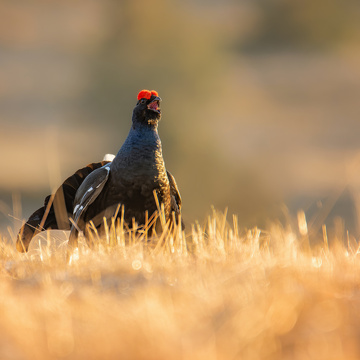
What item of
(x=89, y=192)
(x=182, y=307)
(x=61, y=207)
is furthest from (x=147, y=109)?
(x=182, y=307)

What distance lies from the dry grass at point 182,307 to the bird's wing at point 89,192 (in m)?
1.68

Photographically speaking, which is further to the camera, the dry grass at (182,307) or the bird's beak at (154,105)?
the bird's beak at (154,105)

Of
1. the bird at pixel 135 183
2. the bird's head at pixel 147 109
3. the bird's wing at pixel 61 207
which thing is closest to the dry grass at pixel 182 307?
the bird at pixel 135 183

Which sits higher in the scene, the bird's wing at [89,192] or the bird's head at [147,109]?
the bird's head at [147,109]

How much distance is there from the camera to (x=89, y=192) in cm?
559

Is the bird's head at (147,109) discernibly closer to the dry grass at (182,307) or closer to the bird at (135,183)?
the bird at (135,183)

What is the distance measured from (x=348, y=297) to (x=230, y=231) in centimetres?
195

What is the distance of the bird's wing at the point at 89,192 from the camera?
5.55 metres

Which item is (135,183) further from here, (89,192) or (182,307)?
(182,307)

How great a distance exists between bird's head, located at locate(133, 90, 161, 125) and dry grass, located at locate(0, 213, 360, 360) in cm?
221

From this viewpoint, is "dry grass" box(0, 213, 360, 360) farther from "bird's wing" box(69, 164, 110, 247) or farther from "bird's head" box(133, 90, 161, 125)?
"bird's head" box(133, 90, 161, 125)

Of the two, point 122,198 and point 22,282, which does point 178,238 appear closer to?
point 122,198

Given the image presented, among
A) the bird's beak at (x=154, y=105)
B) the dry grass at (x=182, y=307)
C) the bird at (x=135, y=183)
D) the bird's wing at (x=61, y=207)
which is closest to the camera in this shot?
the dry grass at (x=182, y=307)

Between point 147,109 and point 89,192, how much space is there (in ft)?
3.68
